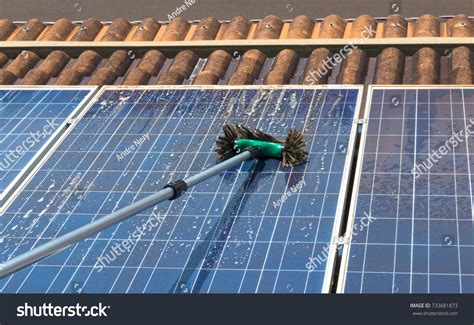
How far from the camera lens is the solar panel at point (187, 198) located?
49.9 feet

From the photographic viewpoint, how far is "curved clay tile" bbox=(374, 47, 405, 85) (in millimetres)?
21203

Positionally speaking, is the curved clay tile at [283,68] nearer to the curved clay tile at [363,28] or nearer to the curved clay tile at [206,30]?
the curved clay tile at [363,28]

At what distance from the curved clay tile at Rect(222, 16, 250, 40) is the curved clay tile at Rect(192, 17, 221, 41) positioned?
236mm

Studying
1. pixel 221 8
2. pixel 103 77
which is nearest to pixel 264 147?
pixel 103 77

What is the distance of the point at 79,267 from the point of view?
15562 millimetres

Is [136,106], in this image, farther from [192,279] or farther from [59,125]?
[192,279]

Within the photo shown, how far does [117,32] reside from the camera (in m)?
24.8

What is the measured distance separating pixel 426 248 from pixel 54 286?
4.73 m

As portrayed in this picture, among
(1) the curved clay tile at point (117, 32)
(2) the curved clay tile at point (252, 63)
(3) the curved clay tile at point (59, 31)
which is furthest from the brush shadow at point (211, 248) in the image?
(3) the curved clay tile at point (59, 31)
